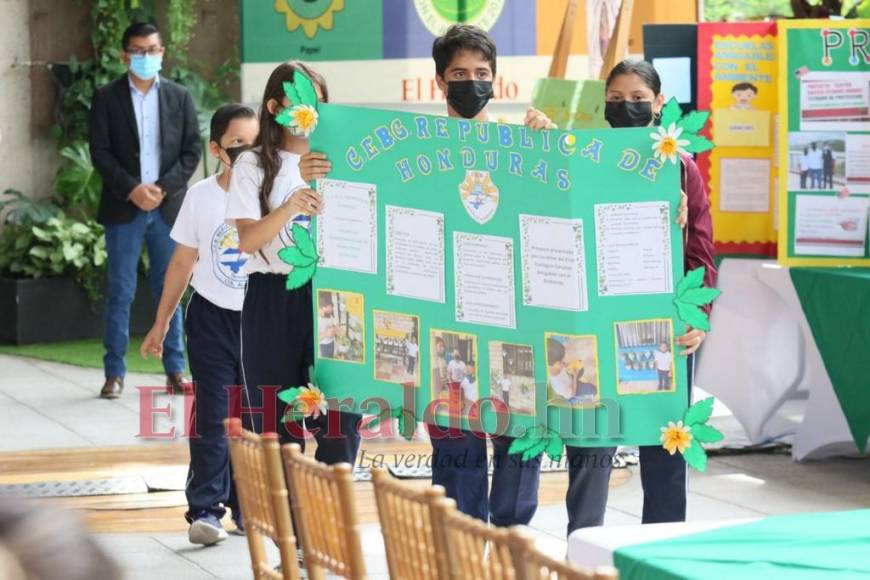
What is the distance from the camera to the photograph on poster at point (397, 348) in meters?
4.25

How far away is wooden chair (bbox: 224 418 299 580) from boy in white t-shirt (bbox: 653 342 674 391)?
1.33m

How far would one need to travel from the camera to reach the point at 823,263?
247 inches

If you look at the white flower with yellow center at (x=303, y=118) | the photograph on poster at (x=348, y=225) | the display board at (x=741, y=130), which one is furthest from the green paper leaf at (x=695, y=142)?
the display board at (x=741, y=130)

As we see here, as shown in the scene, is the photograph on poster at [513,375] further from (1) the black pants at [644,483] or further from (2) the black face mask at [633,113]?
(2) the black face mask at [633,113]

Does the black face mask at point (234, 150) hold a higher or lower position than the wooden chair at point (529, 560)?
higher

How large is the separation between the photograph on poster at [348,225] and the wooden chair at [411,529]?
5.91ft

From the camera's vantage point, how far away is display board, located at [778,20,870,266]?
616 cm

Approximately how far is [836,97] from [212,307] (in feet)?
8.83

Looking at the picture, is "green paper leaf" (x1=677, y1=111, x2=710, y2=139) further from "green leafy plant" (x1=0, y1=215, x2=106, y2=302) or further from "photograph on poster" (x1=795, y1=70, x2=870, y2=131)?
"green leafy plant" (x1=0, y1=215, x2=106, y2=302)

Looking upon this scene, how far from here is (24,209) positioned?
10211 millimetres

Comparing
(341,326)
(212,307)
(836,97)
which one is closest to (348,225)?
(341,326)

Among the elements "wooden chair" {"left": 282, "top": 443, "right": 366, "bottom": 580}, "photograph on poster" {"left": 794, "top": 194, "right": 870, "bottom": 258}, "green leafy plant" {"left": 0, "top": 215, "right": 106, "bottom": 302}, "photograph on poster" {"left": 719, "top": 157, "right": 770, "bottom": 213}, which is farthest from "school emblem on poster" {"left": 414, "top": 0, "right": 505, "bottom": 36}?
"wooden chair" {"left": 282, "top": 443, "right": 366, "bottom": 580}

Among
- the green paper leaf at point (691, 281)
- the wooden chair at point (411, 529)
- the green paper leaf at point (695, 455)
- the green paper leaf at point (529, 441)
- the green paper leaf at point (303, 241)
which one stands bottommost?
the green paper leaf at point (695, 455)

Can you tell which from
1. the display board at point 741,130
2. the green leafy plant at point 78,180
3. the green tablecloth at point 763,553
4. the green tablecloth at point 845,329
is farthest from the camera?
the green leafy plant at point 78,180
